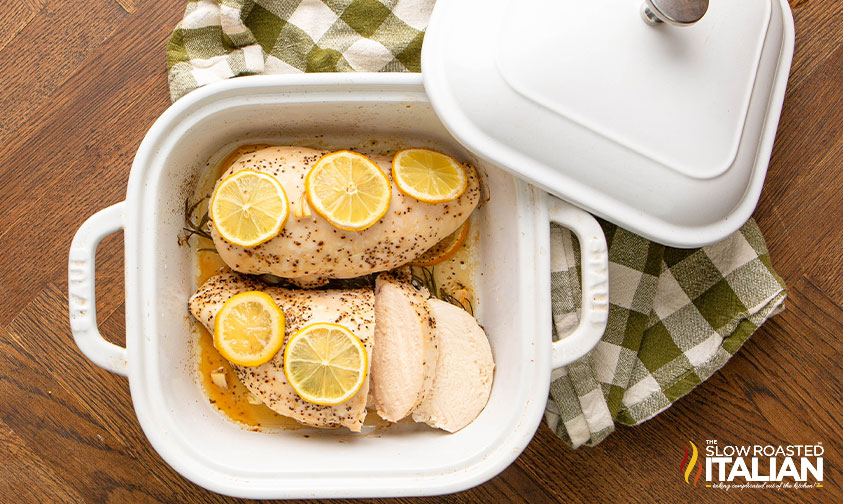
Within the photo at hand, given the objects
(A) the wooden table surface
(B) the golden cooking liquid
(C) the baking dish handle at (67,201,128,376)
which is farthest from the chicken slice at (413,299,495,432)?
(C) the baking dish handle at (67,201,128,376)

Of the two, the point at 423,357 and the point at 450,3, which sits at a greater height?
the point at 450,3

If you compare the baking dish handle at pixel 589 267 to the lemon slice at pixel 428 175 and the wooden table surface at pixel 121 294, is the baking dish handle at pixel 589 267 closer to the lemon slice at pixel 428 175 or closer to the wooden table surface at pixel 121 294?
the lemon slice at pixel 428 175

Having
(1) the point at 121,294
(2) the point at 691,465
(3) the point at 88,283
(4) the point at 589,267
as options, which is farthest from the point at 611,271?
(1) the point at 121,294

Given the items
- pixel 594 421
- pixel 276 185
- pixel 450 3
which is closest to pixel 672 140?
pixel 450 3

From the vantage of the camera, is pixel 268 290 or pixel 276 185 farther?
pixel 268 290

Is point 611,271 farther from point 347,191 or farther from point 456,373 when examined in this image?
point 347,191

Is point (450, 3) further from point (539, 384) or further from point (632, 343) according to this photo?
point (632, 343)
